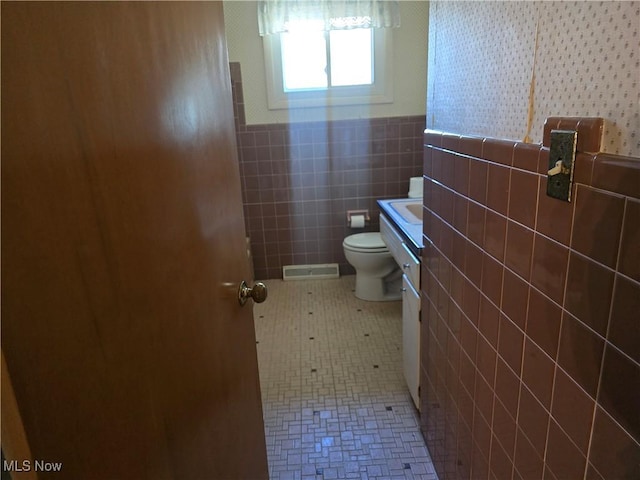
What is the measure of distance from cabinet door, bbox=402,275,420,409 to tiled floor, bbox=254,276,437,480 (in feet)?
0.51

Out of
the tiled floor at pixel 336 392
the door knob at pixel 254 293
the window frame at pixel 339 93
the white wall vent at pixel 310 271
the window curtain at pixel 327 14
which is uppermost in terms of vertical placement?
the window curtain at pixel 327 14

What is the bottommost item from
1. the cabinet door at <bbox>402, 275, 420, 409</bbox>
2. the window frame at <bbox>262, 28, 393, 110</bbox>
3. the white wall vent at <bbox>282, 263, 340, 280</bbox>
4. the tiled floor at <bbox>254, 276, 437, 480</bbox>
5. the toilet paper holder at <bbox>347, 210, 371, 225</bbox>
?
the tiled floor at <bbox>254, 276, 437, 480</bbox>

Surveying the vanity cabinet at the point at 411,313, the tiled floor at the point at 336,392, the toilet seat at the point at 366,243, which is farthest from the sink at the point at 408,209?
the tiled floor at the point at 336,392

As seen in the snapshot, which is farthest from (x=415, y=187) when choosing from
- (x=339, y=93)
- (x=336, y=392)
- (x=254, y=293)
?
(x=254, y=293)

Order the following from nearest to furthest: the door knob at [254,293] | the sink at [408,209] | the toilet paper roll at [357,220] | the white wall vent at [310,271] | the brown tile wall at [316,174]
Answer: the door knob at [254,293]
the sink at [408,209]
the brown tile wall at [316,174]
the toilet paper roll at [357,220]
the white wall vent at [310,271]

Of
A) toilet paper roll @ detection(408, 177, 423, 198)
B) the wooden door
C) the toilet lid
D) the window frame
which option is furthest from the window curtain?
the wooden door

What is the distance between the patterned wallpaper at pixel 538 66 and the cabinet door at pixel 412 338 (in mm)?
784

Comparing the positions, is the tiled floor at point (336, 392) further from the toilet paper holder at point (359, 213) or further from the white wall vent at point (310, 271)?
the toilet paper holder at point (359, 213)

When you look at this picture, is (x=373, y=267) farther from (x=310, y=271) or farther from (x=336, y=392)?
(x=336, y=392)

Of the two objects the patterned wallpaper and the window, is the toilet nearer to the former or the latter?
the window

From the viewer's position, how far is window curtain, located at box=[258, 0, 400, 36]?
297cm

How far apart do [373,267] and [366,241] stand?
0.21 metres

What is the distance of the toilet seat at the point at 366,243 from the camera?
9.79 ft

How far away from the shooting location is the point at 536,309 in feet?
2.71
